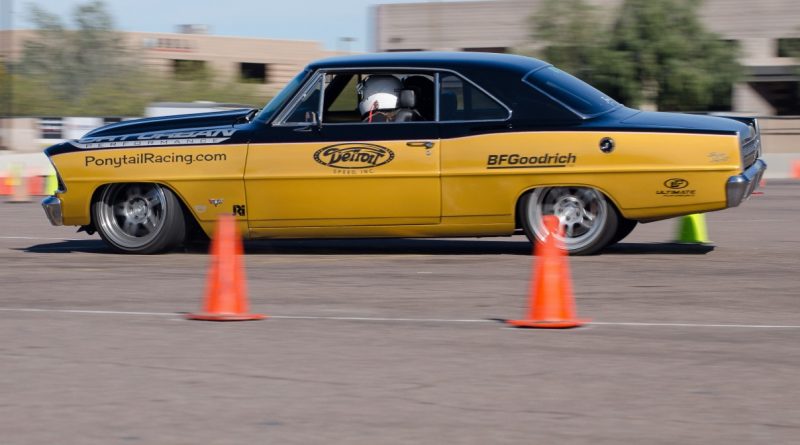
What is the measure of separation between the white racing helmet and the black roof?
0.43 feet

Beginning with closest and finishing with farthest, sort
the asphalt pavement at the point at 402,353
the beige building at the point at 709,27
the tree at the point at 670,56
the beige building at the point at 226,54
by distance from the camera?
the asphalt pavement at the point at 402,353 < the tree at the point at 670,56 < the beige building at the point at 709,27 < the beige building at the point at 226,54

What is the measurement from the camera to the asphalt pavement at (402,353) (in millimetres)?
5141

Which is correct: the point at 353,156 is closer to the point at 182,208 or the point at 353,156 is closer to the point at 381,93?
the point at 381,93

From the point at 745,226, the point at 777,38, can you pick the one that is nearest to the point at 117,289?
the point at 745,226

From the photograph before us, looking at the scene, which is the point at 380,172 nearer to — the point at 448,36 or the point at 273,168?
the point at 273,168

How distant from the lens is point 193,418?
5.27 meters

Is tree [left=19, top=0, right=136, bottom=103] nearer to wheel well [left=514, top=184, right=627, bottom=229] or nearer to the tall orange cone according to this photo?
the tall orange cone

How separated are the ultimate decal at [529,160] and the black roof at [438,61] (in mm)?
752

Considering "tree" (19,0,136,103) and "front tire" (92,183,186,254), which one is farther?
"tree" (19,0,136,103)

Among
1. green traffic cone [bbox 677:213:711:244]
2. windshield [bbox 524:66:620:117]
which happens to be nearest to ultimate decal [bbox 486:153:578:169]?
windshield [bbox 524:66:620:117]

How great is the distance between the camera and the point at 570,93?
9945mm

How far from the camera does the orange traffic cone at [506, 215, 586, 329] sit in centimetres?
717

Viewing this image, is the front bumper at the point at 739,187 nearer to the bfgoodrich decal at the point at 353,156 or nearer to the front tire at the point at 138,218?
the bfgoodrich decal at the point at 353,156

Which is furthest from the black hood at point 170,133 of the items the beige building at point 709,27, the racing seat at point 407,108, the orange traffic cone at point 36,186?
the beige building at point 709,27
